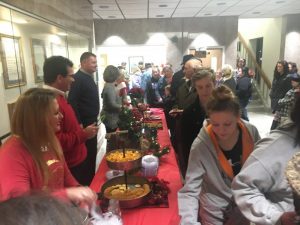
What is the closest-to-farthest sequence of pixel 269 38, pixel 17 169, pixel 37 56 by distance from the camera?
pixel 17 169 → pixel 37 56 → pixel 269 38

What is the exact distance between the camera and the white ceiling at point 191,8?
19.3 feet

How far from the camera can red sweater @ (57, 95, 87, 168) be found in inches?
78.7

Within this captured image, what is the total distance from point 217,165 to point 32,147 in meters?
0.98

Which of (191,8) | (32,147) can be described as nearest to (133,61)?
(191,8)

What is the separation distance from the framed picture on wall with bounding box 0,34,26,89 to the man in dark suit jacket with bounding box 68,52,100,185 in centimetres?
80

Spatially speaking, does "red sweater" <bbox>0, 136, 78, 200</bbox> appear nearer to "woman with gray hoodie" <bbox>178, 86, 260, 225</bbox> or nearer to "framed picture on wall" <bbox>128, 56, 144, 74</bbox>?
"woman with gray hoodie" <bbox>178, 86, 260, 225</bbox>

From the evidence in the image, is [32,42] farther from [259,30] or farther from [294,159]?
[259,30]

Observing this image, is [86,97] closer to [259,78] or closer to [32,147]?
[32,147]

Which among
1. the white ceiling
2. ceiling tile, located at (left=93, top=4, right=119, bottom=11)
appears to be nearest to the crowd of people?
the white ceiling

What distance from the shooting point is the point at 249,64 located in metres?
9.75

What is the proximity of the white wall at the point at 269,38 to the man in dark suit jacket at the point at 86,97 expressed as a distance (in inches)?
269

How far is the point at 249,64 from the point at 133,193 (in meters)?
9.32

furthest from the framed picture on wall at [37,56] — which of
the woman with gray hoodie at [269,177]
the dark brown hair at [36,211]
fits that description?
the dark brown hair at [36,211]

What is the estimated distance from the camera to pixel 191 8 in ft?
21.9
